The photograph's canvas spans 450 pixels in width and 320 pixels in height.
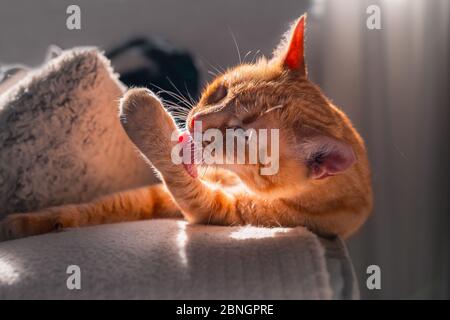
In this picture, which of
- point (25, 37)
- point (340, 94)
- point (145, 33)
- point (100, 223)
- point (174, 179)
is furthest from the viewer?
point (340, 94)

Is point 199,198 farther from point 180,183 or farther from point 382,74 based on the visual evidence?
point 382,74

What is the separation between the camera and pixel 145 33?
61.2 inches

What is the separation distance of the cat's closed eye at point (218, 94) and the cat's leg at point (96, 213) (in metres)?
0.32

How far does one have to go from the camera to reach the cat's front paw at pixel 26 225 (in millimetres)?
852

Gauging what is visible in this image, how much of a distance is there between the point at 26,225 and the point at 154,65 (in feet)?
2.41

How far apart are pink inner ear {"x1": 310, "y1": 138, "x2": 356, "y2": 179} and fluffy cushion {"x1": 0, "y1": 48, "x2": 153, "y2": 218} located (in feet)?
1.83

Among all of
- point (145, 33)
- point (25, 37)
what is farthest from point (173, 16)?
point (25, 37)

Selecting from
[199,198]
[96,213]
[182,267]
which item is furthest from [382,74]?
[182,267]

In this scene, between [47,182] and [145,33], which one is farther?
[145,33]

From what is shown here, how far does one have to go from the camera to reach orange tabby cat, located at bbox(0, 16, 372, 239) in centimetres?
81

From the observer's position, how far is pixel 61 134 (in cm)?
98

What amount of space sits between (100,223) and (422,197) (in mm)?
1257

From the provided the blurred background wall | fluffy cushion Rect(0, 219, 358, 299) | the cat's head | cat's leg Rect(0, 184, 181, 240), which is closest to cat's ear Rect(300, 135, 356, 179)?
the cat's head
